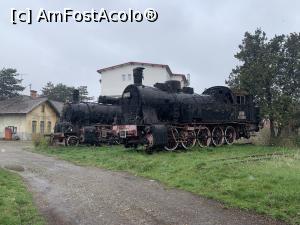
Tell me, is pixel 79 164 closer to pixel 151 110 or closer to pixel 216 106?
pixel 151 110

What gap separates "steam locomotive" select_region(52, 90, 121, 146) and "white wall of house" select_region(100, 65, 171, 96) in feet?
86.6

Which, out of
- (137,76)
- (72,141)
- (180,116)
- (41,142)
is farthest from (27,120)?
(180,116)

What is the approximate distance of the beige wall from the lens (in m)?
49.0

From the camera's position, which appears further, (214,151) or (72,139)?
(72,139)

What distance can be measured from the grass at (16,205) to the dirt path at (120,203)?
258 millimetres

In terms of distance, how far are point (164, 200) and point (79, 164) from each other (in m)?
8.55

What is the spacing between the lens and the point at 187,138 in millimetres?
22266

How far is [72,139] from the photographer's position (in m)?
28.9

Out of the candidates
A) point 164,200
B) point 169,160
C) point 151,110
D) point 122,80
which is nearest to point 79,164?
point 169,160

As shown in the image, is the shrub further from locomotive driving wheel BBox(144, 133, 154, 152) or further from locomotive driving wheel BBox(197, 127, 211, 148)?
locomotive driving wheel BBox(197, 127, 211, 148)

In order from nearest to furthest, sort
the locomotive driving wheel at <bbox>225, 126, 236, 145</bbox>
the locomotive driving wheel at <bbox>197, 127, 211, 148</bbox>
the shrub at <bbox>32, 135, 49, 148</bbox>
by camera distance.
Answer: the locomotive driving wheel at <bbox>197, 127, 211, 148</bbox>
the locomotive driving wheel at <bbox>225, 126, 236, 145</bbox>
the shrub at <bbox>32, 135, 49, 148</bbox>

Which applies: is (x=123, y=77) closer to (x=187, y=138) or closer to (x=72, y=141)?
(x=72, y=141)

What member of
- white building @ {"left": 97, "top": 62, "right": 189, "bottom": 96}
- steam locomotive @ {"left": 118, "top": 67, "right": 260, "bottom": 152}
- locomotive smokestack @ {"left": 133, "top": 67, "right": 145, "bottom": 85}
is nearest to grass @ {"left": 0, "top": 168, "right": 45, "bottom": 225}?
steam locomotive @ {"left": 118, "top": 67, "right": 260, "bottom": 152}

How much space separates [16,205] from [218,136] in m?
16.6
